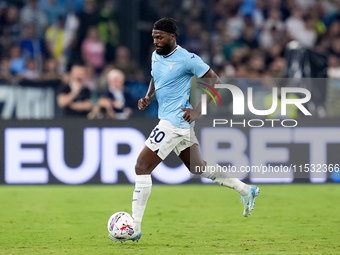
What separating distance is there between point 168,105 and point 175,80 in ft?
0.87

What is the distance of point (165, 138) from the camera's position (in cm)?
809

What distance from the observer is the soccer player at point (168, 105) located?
8.02 m

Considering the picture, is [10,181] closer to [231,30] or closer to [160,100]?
[160,100]

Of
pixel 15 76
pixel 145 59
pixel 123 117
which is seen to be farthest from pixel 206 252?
pixel 145 59

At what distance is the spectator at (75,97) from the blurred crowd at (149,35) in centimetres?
113

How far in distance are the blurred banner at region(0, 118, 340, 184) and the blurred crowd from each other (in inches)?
90.5

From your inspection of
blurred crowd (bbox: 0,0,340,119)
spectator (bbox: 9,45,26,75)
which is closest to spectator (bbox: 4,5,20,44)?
blurred crowd (bbox: 0,0,340,119)

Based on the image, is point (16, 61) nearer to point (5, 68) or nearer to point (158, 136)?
point (5, 68)

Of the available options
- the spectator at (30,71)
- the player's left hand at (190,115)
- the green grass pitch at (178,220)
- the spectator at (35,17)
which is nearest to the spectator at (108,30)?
the spectator at (35,17)

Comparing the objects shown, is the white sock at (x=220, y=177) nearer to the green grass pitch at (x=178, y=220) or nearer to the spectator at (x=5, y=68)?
the green grass pitch at (x=178, y=220)

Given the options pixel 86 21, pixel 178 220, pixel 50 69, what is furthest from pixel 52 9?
pixel 178 220

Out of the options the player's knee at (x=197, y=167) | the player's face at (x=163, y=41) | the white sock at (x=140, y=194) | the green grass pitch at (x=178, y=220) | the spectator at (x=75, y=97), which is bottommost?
the green grass pitch at (x=178, y=220)

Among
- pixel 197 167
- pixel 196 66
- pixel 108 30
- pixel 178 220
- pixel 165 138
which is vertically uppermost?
pixel 108 30

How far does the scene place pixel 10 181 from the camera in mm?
12977
